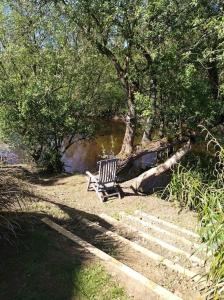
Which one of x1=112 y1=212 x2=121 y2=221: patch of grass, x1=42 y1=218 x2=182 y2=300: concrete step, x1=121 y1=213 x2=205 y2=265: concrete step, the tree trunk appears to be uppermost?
the tree trunk

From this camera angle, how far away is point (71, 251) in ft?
19.3

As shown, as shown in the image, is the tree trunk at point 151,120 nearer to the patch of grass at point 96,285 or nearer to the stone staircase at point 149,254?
the stone staircase at point 149,254

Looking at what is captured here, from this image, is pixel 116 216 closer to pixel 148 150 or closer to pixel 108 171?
pixel 108 171

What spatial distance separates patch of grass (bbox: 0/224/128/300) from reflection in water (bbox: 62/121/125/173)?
13.4 metres

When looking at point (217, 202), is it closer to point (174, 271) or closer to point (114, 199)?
point (174, 271)

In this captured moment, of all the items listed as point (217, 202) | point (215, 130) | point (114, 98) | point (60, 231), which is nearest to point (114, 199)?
point (215, 130)

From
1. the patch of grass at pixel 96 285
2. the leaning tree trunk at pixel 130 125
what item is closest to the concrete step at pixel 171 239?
the patch of grass at pixel 96 285

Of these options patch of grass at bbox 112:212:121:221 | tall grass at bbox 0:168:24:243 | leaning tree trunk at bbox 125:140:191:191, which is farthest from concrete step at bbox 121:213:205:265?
leaning tree trunk at bbox 125:140:191:191

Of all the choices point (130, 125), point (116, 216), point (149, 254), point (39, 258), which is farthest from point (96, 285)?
point (130, 125)

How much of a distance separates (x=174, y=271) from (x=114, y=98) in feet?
49.2

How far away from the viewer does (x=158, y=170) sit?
12422 mm

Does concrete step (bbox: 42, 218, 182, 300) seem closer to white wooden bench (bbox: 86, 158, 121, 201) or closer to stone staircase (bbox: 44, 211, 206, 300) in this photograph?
stone staircase (bbox: 44, 211, 206, 300)

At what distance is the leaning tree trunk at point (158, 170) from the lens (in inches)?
476

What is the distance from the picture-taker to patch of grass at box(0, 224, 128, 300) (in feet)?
16.0
